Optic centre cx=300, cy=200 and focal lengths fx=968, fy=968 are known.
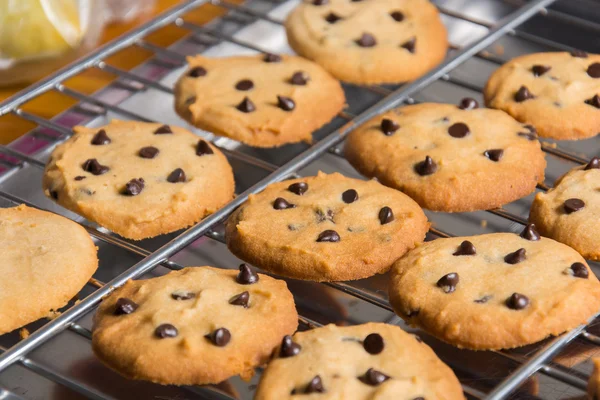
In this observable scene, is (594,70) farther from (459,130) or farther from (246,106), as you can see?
(246,106)

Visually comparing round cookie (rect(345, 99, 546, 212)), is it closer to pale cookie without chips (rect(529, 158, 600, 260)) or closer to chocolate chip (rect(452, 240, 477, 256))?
pale cookie without chips (rect(529, 158, 600, 260))

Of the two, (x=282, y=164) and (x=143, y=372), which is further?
(x=282, y=164)

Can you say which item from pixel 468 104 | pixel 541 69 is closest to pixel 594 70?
pixel 541 69

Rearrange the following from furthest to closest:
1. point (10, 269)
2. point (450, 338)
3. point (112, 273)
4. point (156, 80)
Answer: point (156, 80) < point (112, 273) < point (10, 269) < point (450, 338)

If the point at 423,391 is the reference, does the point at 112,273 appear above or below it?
below

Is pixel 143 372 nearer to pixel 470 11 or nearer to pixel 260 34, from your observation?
pixel 260 34

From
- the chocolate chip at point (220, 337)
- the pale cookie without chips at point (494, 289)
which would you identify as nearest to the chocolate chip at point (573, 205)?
the pale cookie without chips at point (494, 289)

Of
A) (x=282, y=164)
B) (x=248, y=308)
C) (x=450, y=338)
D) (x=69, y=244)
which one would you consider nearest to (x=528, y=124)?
(x=282, y=164)
